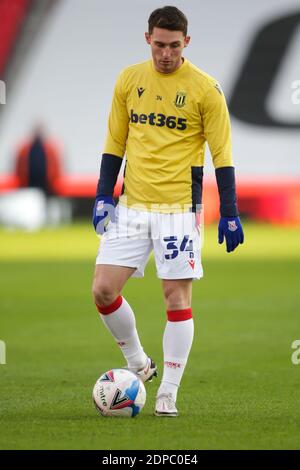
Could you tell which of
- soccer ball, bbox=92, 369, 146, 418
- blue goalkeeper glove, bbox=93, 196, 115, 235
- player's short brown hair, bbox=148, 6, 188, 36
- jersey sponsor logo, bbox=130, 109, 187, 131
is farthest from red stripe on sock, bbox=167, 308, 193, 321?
player's short brown hair, bbox=148, 6, 188, 36

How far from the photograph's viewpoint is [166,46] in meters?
6.62

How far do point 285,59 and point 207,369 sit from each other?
2427 cm

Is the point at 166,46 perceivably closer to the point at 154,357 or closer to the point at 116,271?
the point at 116,271

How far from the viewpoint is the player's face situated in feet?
21.5

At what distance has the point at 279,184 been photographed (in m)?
31.1

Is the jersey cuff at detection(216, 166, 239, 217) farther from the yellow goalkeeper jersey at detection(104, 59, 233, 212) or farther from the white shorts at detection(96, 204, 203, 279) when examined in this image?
the white shorts at detection(96, 204, 203, 279)

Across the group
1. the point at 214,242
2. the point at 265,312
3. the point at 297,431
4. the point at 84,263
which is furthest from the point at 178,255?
the point at 214,242

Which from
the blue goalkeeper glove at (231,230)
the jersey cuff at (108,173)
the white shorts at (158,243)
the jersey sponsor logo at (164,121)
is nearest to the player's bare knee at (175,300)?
the white shorts at (158,243)

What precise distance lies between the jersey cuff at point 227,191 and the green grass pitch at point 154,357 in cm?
119

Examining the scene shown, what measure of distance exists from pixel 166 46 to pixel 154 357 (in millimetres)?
3571

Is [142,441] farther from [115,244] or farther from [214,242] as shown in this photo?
[214,242]

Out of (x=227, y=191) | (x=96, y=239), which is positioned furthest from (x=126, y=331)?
(x=96, y=239)

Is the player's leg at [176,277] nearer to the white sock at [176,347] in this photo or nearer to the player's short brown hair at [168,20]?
the white sock at [176,347]

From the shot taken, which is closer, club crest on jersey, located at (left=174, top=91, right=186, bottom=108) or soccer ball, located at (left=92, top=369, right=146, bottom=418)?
soccer ball, located at (left=92, top=369, right=146, bottom=418)
